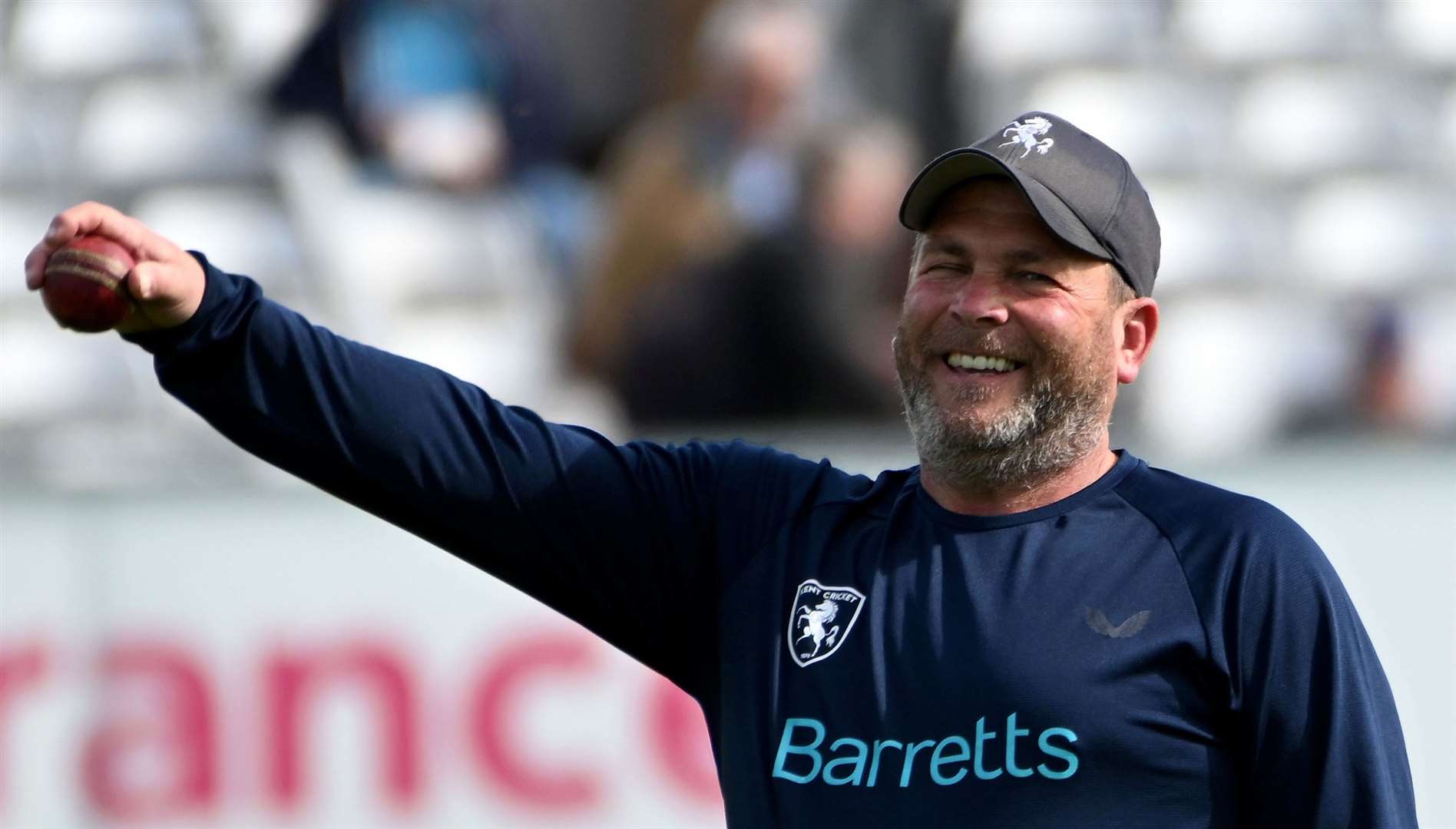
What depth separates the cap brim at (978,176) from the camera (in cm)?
224

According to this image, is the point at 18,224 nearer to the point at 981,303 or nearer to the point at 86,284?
the point at 86,284

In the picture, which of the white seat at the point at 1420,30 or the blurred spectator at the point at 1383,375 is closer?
the blurred spectator at the point at 1383,375

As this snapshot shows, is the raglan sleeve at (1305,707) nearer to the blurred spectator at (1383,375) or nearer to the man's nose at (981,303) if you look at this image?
the man's nose at (981,303)

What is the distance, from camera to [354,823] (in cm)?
475

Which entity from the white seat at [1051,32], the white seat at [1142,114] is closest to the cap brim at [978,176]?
the white seat at [1051,32]

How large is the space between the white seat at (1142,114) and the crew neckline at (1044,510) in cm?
451

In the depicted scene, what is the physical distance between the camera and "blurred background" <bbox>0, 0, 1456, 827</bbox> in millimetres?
4742

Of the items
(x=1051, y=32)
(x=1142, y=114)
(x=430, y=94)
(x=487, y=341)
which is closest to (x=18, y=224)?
(x=430, y=94)

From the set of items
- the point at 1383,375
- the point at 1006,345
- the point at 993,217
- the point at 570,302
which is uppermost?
the point at 570,302

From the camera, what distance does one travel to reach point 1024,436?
89.3 inches

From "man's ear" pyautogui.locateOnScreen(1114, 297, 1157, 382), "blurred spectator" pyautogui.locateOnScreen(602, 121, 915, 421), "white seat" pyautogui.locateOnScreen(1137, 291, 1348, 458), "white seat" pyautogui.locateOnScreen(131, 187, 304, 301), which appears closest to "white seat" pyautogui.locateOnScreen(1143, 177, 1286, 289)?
"white seat" pyautogui.locateOnScreen(1137, 291, 1348, 458)

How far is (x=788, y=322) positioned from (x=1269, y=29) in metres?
2.79

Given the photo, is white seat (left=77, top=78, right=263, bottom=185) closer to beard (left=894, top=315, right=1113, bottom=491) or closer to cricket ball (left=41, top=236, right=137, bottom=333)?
cricket ball (left=41, top=236, right=137, bottom=333)

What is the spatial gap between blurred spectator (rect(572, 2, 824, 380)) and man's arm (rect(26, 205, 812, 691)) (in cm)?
296
